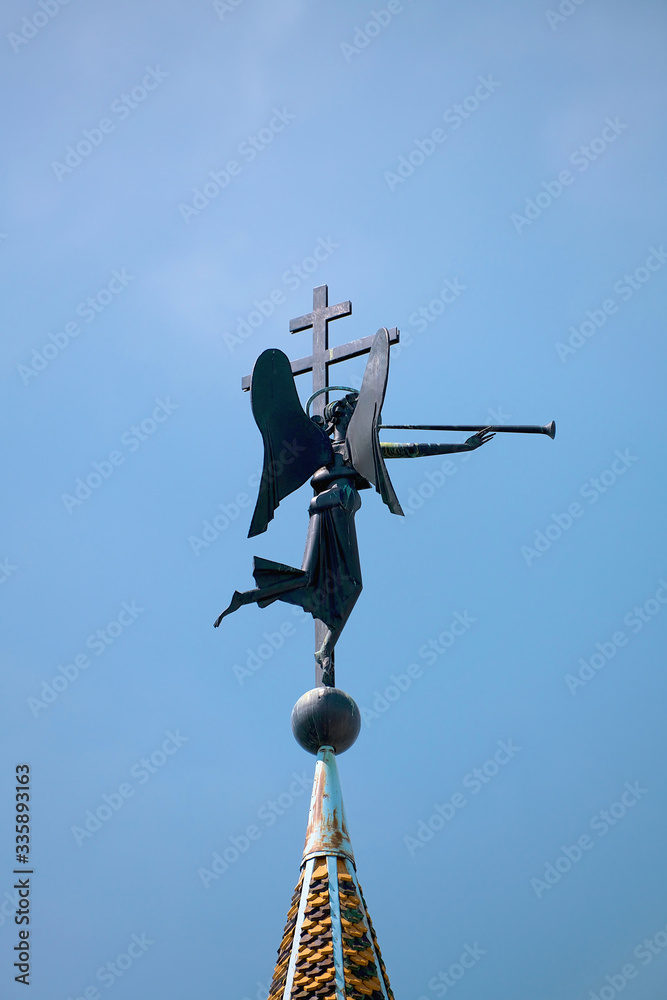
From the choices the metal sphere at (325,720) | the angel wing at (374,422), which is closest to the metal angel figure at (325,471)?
the angel wing at (374,422)

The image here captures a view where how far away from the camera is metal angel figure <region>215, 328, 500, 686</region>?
997 centimetres

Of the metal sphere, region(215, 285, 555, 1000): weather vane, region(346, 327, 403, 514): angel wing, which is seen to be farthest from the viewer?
region(346, 327, 403, 514): angel wing

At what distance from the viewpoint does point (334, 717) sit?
962cm

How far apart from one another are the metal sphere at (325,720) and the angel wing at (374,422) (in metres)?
1.45

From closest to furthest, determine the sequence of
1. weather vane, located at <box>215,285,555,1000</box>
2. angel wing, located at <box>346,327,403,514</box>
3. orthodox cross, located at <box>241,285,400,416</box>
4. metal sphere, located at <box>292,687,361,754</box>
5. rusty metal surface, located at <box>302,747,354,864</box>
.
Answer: weather vane, located at <box>215,285,555,1000</box>
rusty metal surface, located at <box>302,747,354,864</box>
metal sphere, located at <box>292,687,361,754</box>
angel wing, located at <box>346,327,403,514</box>
orthodox cross, located at <box>241,285,400,416</box>

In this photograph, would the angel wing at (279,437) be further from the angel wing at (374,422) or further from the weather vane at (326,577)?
the angel wing at (374,422)

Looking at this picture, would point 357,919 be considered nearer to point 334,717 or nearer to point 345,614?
point 334,717

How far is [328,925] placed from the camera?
347 inches

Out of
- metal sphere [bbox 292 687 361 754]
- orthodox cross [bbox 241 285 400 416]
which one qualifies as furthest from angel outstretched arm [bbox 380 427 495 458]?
metal sphere [bbox 292 687 361 754]

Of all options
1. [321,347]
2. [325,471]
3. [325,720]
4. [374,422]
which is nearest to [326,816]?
[325,720]

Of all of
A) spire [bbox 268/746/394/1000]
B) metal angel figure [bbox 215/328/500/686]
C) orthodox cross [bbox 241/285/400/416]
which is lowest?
spire [bbox 268/746/394/1000]

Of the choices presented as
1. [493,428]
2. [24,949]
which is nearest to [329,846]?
[493,428]

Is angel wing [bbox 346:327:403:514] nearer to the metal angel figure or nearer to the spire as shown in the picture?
the metal angel figure

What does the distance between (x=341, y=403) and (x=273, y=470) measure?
836mm
